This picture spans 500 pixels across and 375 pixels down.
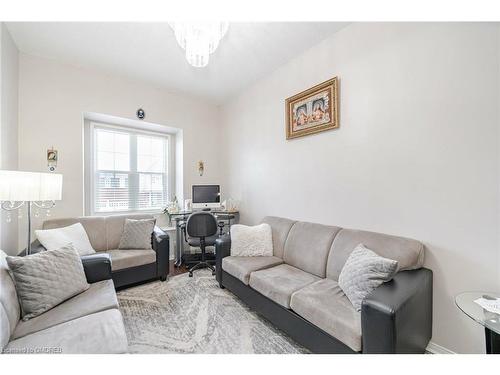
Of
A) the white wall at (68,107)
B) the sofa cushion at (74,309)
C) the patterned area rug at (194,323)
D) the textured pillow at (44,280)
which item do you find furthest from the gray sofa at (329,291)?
the white wall at (68,107)

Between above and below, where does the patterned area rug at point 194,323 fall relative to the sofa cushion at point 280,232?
below

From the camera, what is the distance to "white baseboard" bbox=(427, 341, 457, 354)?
1572 mm

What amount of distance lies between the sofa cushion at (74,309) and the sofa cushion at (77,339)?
71mm

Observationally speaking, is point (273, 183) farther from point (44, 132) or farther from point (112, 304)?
point (44, 132)

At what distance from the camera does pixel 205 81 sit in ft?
11.1

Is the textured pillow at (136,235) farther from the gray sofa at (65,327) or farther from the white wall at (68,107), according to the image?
the gray sofa at (65,327)

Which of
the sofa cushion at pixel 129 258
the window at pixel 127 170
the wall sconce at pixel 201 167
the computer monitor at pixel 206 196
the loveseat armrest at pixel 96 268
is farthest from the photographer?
the wall sconce at pixel 201 167

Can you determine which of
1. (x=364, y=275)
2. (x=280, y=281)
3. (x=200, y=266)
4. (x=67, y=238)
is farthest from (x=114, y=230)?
(x=364, y=275)

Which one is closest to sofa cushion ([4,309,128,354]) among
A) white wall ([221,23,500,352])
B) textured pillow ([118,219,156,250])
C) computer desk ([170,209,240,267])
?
textured pillow ([118,219,156,250])

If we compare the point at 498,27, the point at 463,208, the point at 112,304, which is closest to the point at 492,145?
the point at 463,208

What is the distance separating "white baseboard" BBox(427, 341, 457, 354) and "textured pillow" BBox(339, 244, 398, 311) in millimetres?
758

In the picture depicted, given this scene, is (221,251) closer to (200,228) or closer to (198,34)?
(200,228)

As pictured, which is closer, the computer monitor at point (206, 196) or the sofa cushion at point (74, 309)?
the sofa cushion at point (74, 309)

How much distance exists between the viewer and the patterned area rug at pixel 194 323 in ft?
5.44
